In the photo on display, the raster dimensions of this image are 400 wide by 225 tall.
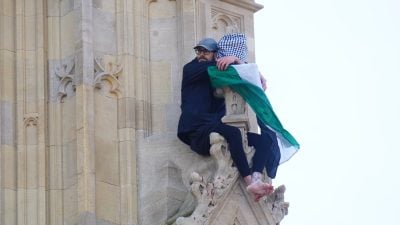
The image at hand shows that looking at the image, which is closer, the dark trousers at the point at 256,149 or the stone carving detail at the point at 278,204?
the dark trousers at the point at 256,149

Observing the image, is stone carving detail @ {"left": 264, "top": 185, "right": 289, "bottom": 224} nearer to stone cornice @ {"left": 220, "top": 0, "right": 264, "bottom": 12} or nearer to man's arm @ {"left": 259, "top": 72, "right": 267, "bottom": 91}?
man's arm @ {"left": 259, "top": 72, "right": 267, "bottom": 91}

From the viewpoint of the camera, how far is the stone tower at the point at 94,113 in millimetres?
19812

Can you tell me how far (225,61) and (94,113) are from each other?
161cm

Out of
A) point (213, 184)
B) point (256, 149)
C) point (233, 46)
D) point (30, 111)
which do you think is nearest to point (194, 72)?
point (233, 46)

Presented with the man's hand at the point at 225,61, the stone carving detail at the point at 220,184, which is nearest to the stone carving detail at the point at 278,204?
the stone carving detail at the point at 220,184

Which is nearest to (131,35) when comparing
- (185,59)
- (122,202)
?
(185,59)

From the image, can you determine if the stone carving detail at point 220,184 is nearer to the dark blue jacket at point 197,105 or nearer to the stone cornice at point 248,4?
the dark blue jacket at point 197,105

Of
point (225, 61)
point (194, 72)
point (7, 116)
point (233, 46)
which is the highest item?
point (233, 46)

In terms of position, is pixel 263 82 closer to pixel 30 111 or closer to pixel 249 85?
pixel 249 85

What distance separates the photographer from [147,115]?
20.3 meters

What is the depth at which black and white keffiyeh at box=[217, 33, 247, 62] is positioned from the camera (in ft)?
67.2

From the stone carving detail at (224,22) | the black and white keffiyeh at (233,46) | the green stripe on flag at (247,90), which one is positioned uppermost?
the stone carving detail at (224,22)

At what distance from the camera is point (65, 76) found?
2020cm

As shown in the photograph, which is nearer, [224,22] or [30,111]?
[30,111]
